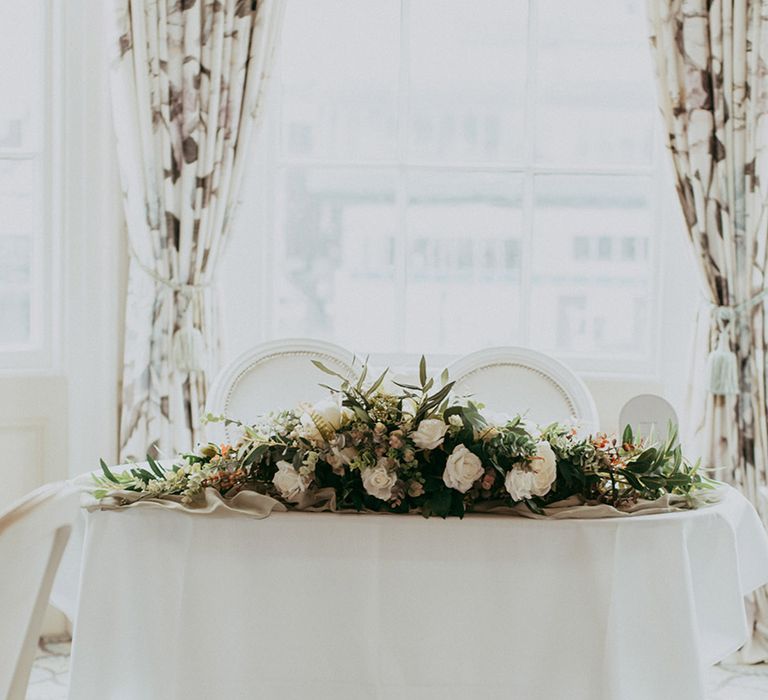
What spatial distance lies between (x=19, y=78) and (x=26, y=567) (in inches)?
105

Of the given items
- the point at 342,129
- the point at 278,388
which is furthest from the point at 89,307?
the point at 342,129

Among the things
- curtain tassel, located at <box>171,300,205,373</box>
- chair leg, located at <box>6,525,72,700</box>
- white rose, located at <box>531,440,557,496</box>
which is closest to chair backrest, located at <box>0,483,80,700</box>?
chair leg, located at <box>6,525,72,700</box>

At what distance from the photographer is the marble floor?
291cm

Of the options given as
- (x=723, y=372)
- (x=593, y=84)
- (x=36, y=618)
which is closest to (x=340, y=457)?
(x=36, y=618)

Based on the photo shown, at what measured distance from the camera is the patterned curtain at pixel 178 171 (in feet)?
10.7

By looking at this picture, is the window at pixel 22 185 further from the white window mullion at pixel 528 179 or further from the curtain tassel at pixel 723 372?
the curtain tassel at pixel 723 372

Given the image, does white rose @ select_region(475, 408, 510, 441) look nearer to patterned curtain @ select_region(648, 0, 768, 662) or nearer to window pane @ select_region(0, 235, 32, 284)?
patterned curtain @ select_region(648, 0, 768, 662)

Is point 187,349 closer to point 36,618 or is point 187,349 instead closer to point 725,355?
point 725,355

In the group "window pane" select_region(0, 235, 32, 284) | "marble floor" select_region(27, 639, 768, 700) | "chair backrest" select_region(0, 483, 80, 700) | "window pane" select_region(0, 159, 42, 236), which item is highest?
"window pane" select_region(0, 159, 42, 236)

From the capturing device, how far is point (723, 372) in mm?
3146

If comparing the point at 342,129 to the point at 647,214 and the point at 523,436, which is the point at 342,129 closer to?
the point at 647,214

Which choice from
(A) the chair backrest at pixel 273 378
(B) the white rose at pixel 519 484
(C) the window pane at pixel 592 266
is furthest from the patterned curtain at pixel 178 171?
(B) the white rose at pixel 519 484

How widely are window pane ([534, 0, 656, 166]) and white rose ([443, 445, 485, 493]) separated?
2.05 meters

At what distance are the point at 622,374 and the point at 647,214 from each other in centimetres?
59
